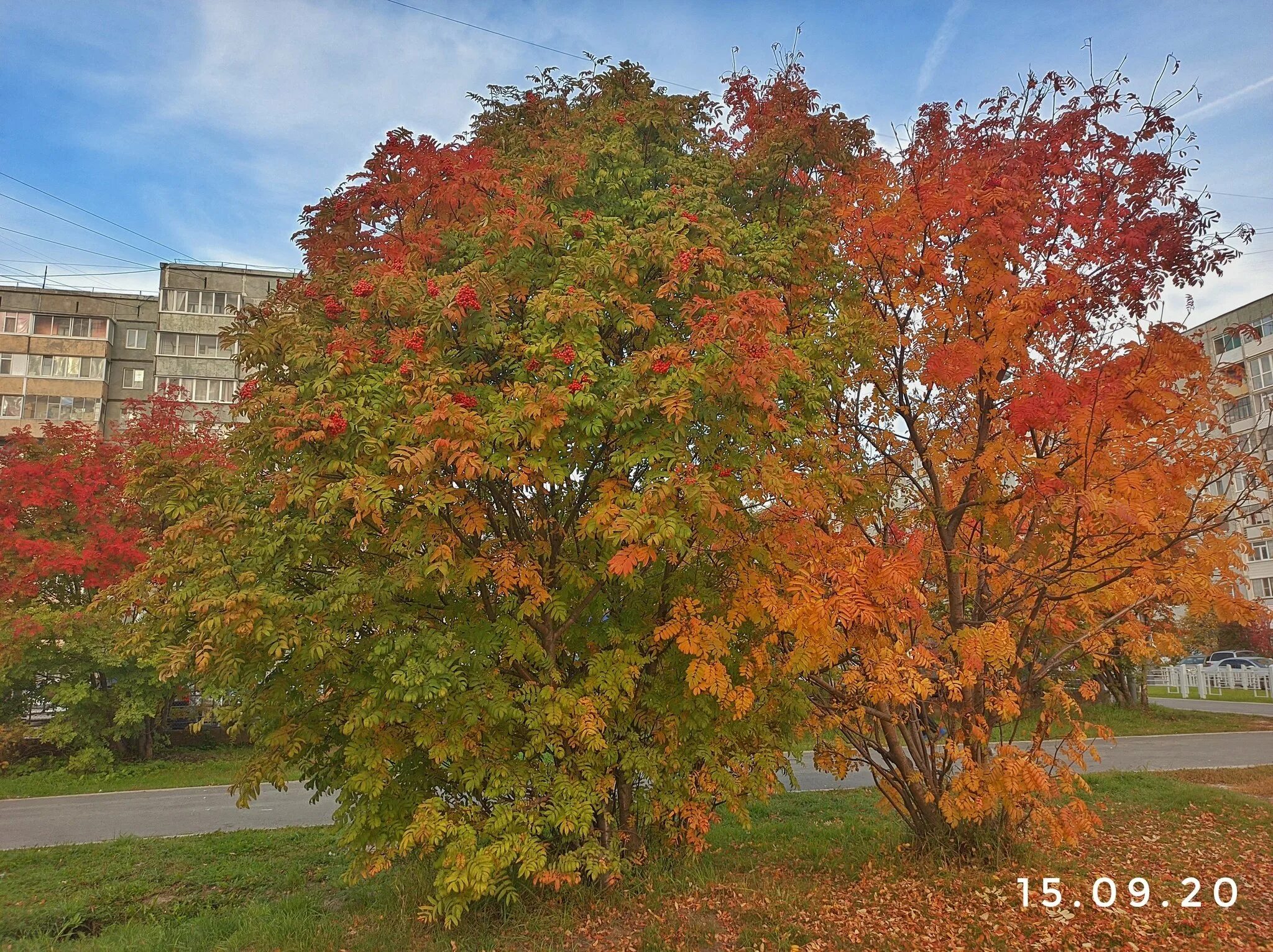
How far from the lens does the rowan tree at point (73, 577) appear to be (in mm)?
13516

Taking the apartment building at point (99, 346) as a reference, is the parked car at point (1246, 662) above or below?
below

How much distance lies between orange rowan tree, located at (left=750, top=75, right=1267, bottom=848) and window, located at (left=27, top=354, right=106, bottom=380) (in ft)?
131

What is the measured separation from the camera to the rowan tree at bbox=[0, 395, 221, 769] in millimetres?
13516

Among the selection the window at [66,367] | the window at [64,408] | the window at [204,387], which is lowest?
the window at [64,408]

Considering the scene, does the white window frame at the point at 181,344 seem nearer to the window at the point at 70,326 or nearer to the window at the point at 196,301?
the window at the point at 196,301

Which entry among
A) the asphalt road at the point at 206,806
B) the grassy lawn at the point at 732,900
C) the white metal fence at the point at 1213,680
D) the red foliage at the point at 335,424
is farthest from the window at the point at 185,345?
the white metal fence at the point at 1213,680

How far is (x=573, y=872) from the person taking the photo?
5.68m

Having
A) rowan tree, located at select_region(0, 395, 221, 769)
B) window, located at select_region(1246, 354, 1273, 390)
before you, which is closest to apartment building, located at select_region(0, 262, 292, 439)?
rowan tree, located at select_region(0, 395, 221, 769)

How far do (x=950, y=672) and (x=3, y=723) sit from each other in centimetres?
1754

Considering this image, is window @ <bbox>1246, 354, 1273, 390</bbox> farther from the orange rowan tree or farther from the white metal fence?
the orange rowan tree

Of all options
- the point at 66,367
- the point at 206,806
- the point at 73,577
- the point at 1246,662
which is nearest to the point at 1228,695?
the point at 1246,662

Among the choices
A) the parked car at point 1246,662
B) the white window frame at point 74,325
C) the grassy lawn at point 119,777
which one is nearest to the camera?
the grassy lawn at point 119,777

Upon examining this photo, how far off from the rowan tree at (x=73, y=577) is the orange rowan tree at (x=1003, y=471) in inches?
444

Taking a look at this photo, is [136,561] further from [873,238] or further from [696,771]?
[873,238]
